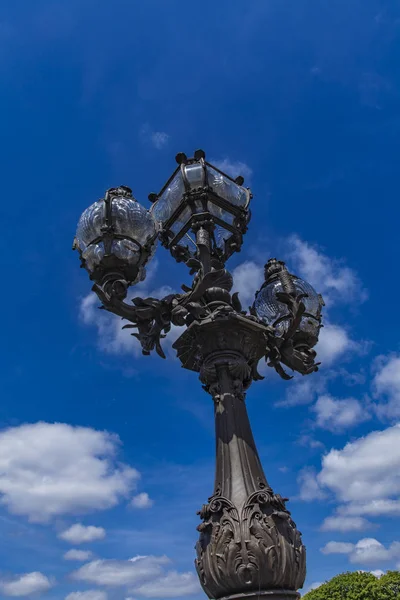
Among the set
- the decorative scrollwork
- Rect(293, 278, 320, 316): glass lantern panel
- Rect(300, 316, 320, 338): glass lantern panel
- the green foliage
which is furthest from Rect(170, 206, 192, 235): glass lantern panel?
the green foliage

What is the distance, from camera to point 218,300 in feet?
14.7

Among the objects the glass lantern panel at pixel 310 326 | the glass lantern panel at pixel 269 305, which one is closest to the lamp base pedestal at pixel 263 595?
the glass lantern panel at pixel 310 326

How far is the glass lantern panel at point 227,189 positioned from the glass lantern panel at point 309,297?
45.4 inches

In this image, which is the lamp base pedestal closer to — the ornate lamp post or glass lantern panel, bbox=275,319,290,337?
the ornate lamp post

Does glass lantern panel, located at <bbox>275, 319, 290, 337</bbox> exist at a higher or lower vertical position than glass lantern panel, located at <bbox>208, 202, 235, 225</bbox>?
lower

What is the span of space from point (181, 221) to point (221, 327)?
180 cm

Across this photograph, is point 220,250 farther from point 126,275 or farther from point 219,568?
point 219,568

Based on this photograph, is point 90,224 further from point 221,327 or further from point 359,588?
point 359,588

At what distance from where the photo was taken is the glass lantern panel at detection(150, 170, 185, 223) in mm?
5348

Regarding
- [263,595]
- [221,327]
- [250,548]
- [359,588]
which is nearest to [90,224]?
[221,327]

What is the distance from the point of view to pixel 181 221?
5.47 meters

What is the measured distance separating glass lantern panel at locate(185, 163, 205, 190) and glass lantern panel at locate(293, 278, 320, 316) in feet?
5.42

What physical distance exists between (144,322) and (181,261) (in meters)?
1.54

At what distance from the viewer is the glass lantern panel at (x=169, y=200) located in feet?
17.5
